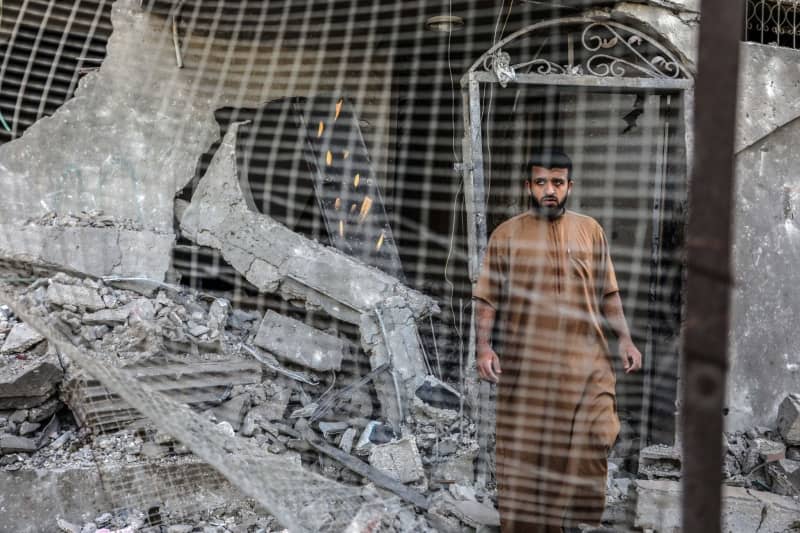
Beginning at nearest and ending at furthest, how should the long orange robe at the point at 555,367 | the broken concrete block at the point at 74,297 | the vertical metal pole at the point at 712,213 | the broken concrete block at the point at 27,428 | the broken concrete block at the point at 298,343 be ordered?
1. the vertical metal pole at the point at 712,213
2. the long orange robe at the point at 555,367
3. the broken concrete block at the point at 27,428
4. the broken concrete block at the point at 74,297
5. the broken concrete block at the point at 298,343

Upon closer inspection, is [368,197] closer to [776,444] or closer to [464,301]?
[464,301]

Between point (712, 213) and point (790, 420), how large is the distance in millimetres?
3780

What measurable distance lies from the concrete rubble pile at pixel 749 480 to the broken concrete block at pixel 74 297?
286cm

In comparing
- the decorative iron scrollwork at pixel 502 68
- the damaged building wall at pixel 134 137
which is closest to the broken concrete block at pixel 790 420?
the decorative iron scrollwork at pixel 502 68

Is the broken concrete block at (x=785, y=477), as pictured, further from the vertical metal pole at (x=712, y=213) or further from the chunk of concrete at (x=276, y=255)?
the vertical metal pole at (x=712, y=213)

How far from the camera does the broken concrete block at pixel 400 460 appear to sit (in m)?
3.73

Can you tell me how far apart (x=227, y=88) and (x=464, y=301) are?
6.46 feet

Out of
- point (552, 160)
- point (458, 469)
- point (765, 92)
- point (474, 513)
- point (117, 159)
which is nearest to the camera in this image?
point (552, 160)

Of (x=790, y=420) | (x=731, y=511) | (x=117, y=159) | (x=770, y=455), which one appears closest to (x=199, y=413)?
(x=117, y=159)

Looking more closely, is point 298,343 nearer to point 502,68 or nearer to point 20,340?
point 20,340

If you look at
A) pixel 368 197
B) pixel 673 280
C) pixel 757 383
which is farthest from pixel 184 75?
pixel 757 383

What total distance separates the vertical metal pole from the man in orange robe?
6.98ft

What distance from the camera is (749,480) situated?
4059 mm

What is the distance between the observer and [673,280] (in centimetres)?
430
